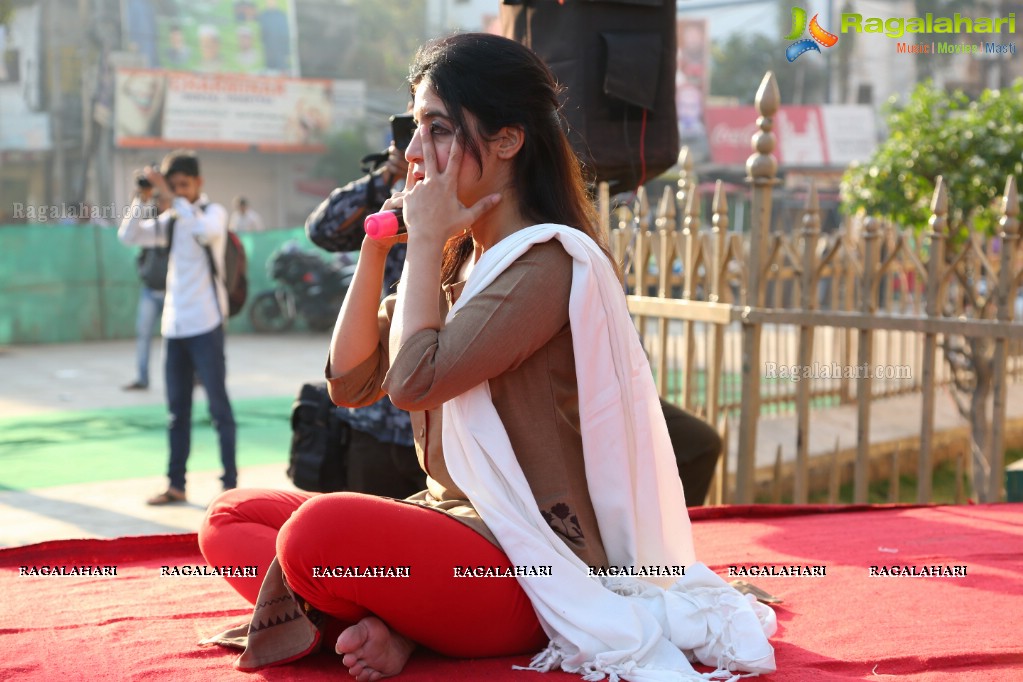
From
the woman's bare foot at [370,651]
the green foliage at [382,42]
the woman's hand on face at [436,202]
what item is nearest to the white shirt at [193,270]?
the woman's hand on face at [436,202]

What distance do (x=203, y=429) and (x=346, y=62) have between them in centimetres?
2246

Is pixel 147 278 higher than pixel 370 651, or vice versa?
pixel 147 278

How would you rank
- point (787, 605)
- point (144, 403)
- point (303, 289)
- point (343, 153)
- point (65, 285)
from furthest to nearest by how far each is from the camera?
point (343, 153), point (303, 289), point (65, 285), point (144, 403), point (787, 605)

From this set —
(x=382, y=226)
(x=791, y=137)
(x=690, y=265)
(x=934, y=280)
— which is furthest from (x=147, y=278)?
(x=791, y=137)

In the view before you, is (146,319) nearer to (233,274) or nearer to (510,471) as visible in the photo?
(233,274)

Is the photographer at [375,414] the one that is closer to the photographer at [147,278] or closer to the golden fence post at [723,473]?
the golden fence post at [723,473]

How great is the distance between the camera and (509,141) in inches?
85.7

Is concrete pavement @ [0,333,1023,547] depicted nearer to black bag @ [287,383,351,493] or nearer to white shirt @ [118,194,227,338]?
white shirt @ [118,194,227,338]

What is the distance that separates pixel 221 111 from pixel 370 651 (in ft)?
77.8

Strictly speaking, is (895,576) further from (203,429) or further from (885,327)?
(203,429)

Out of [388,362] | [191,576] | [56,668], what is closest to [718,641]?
[388,362]

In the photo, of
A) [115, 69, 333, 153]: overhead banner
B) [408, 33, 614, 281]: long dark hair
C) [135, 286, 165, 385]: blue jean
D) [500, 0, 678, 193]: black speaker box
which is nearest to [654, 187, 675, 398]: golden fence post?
[500, 0, 678, 193]: black speaker box

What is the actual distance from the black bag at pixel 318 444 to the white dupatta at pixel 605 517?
65.7 inches

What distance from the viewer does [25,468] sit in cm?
634
